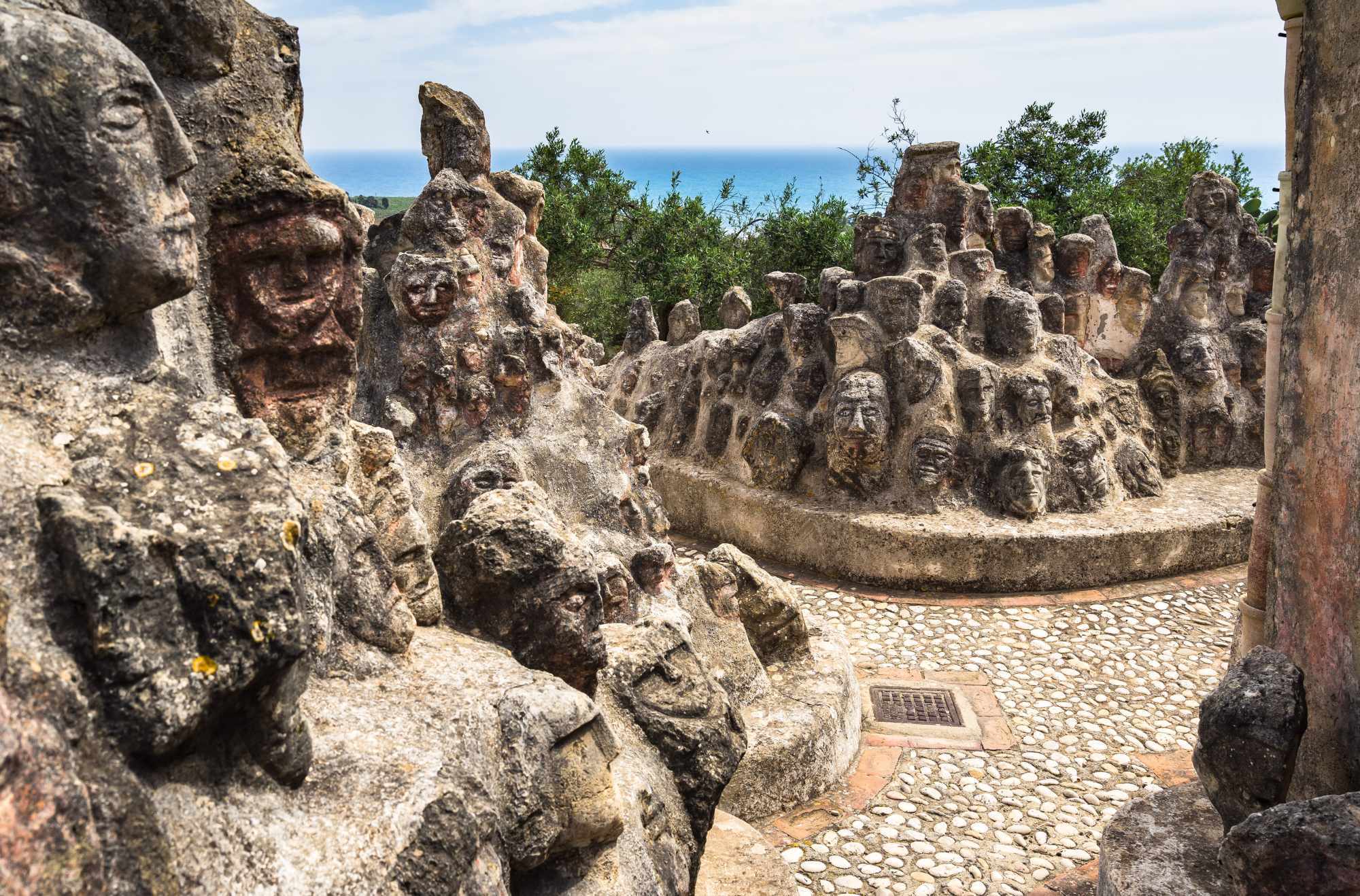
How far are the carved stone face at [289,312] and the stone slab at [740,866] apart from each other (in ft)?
8.12

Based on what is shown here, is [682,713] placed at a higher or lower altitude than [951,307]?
lower

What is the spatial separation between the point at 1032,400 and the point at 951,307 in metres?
1.24

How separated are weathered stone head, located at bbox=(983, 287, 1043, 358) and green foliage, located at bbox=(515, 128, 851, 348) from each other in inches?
344

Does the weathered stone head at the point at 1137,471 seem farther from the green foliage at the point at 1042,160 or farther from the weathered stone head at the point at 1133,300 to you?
the green foliage at the point at 1042,160

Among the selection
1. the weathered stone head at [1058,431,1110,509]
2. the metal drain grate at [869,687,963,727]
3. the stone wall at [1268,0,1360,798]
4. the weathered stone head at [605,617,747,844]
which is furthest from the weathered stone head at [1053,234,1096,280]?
the weathered stone head at [605,617,747,844]

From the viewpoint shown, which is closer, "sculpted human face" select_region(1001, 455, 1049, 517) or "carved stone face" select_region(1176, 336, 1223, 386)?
"sculpted human face" select_region(1001, 455, 1049, 517)

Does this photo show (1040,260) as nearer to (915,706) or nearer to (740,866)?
(915,706)

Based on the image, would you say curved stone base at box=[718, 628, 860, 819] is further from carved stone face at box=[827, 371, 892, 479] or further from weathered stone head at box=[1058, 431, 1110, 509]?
weathered stone head at box=[1058, 431, 1110, 509]

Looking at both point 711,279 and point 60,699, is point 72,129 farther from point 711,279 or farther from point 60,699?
point 711,279

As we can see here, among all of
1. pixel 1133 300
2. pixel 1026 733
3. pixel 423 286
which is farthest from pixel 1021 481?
pixel 423 286

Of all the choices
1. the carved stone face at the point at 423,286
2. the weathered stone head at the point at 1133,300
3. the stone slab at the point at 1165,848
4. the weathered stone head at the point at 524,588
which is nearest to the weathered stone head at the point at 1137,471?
the weathered stone head at the point at 1133,300

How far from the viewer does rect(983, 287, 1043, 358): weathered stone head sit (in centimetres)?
1109

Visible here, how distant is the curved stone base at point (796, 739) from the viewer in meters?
6.38

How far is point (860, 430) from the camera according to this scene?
10453mm
